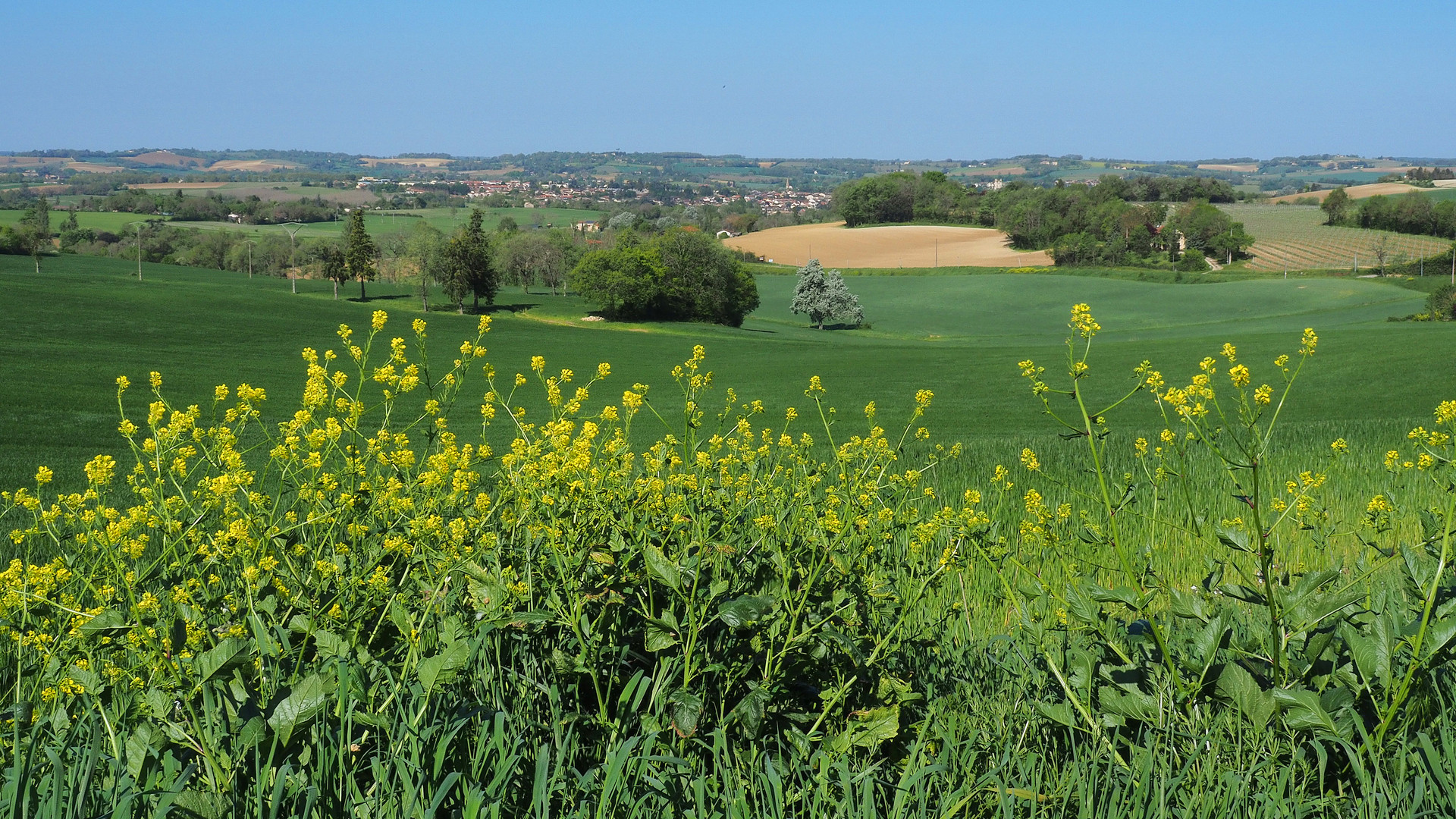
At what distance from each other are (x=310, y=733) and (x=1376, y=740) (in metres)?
2.62

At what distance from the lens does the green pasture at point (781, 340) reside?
24922 mm

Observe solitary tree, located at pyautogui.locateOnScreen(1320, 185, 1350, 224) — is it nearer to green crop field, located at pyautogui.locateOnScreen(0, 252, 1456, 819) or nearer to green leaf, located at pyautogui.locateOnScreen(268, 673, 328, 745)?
green crop field, located at pyautogui.locateOnScreen(0, 252, 1456, 819)

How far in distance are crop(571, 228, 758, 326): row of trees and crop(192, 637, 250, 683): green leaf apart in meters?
65.3

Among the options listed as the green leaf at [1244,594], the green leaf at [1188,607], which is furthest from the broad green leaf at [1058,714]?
the green leaf at [1244,594]

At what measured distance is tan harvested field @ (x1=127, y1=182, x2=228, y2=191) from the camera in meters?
168

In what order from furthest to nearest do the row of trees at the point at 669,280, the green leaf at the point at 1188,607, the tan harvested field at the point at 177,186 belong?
the tan harvested field at the point at 177,186, the row of trees at the point at 669,280, the green leaf at the point at 1188,607

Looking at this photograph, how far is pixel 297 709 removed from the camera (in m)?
2.12

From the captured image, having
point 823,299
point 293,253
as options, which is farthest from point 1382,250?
point 293,253

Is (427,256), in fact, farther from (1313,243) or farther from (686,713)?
(1313,243)

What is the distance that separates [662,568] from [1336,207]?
130 meters

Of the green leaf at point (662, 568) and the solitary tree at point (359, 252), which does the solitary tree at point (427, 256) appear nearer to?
the solitary tree at point (359, 252)

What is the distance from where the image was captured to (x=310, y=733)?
223 cm

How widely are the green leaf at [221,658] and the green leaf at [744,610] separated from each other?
3.63 ft


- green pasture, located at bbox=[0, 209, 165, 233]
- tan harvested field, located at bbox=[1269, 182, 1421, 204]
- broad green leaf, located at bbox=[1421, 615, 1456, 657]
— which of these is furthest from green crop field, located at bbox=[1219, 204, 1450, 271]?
green pasture, located at bbox=[0, 209, 165, 233]
